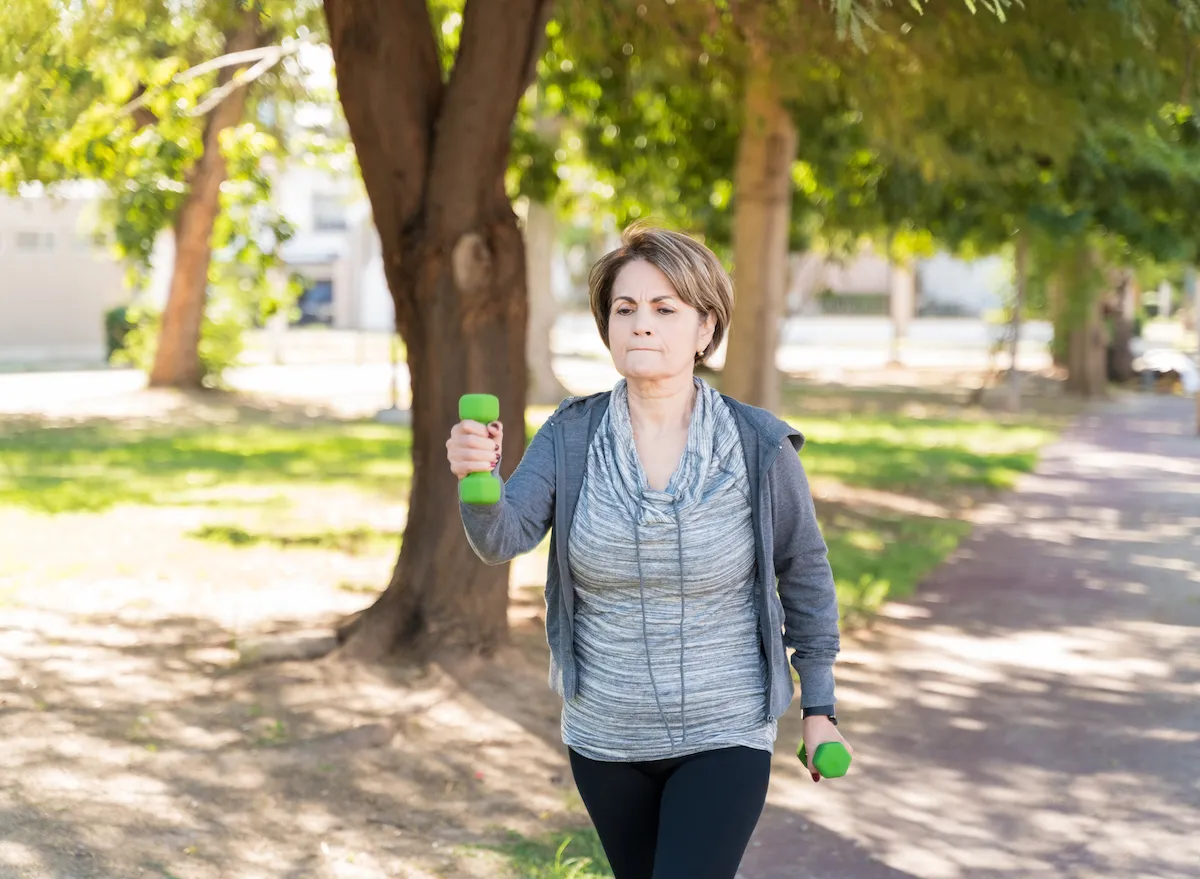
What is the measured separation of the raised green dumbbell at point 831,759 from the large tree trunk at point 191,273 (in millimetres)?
19758

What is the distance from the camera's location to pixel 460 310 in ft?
24.5

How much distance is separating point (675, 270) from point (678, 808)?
1.09 meters

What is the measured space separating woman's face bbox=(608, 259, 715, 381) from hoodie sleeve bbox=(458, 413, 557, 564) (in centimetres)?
26

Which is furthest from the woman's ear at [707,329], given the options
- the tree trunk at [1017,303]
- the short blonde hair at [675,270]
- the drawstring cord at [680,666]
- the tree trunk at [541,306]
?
the tree trunk at [541,306]

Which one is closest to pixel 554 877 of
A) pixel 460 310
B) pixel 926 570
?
pixel 460 310

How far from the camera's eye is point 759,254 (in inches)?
553

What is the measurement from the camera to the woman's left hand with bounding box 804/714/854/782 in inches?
127

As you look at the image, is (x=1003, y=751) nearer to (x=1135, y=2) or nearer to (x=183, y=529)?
(x=1135, y=2)

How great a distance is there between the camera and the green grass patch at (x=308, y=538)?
11.5 m

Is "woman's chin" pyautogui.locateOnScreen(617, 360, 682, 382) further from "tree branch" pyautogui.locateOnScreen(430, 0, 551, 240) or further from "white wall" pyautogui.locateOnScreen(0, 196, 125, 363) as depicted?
"white wall" pyautogui.locateOnScreen(0, 196, 125, 363)

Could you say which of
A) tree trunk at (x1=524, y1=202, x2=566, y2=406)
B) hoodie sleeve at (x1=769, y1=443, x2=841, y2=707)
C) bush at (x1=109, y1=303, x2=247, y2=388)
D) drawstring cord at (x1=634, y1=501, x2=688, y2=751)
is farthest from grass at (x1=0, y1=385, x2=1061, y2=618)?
drawstring cord at (x1=634, y1=501, x2=688, y2=751)

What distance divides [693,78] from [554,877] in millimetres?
7530

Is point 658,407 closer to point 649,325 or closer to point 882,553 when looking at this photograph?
point 649,325

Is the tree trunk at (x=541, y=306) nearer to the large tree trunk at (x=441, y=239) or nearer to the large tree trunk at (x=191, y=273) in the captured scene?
the large tree trunk at (x=191, y=273)
